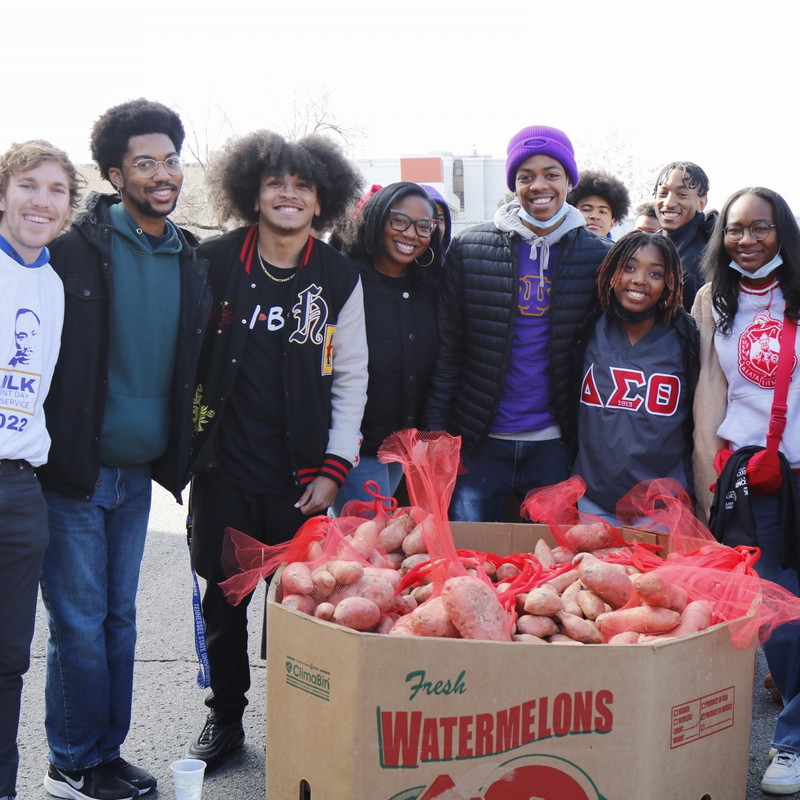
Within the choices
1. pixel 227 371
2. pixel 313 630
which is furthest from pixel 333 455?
pixel 313 630

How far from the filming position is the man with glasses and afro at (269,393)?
2922 mm

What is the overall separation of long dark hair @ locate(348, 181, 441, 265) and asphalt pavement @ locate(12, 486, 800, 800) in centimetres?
199

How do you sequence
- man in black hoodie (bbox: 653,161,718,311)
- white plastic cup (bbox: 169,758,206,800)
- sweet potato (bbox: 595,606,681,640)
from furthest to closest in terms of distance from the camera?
man in black hoodie (bbox: 653,161,718,311), white plastic cup (bbox: 169,758,206,800), sweet potato (bbox: 595,606,681,640)

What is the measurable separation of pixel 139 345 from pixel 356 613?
1263mm

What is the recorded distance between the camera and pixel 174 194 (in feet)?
9.27

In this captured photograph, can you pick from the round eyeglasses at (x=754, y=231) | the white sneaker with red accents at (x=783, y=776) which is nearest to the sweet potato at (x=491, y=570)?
the white sneaker with red accents at (x=783, y=776)

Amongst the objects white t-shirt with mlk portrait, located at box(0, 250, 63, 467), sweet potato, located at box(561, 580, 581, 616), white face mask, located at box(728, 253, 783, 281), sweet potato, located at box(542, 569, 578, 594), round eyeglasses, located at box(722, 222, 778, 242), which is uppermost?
round eyeglasses, located at box(722, 222, 778, 242)

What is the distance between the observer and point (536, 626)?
2041 millimetres

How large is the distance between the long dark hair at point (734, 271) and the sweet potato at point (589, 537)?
1.04 metres

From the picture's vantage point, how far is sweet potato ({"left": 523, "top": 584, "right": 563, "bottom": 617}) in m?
2.07

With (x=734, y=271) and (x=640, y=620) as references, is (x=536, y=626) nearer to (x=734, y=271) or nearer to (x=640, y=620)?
(x=640, y=620)

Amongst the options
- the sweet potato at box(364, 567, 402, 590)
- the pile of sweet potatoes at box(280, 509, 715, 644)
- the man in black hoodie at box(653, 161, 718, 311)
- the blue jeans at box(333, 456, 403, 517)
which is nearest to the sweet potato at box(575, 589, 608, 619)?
the pile of sweet potatoes at box(280, 509, 715, 644)

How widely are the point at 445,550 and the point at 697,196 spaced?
3.61 meters

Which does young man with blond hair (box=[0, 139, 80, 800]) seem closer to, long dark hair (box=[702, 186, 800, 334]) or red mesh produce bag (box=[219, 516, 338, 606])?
red mesh produce bag (box=[219, 516, 338, 606])
